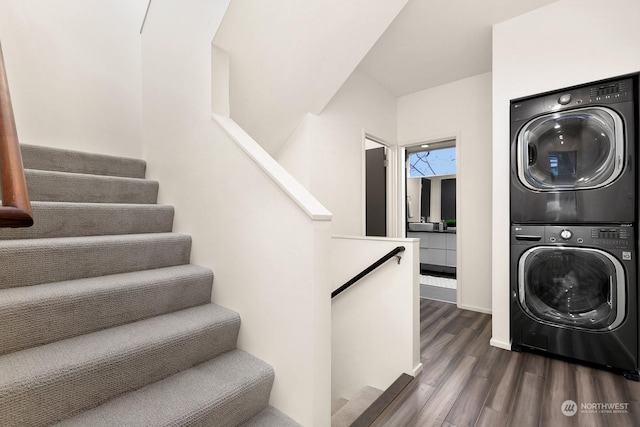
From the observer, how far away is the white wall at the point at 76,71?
7.24 ft

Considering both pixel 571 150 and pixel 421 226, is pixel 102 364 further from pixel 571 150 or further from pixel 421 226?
pixel 421 226

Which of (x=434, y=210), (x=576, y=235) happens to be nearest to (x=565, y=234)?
(x=576, y=235)

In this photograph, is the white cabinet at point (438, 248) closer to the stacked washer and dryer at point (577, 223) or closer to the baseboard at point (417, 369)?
the stacked washer and dryer at point (577, 223)

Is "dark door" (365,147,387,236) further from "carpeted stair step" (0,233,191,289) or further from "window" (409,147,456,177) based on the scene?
"carpeted stair step" (0,233,191,289)

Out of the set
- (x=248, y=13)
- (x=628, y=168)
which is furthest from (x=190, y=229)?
(x=628, y=168)

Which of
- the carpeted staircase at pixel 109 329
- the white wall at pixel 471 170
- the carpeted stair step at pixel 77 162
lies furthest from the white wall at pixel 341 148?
the carpeted staircase at pixel 109 329

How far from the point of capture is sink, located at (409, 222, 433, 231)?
568 cm

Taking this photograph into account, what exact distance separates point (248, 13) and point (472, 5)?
6.34 feet

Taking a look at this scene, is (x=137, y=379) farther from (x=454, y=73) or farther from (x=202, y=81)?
(x=454, y=73)

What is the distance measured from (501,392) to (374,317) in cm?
95

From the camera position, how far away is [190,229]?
74.3 inches

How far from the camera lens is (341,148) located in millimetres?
3197

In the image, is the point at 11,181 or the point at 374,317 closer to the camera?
the point at 11,181

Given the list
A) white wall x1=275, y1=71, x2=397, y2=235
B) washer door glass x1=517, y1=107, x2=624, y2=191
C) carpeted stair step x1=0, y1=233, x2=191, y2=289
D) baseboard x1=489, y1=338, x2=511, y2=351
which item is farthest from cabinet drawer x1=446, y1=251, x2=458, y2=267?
carpeted stair step x1=0, y1=233, x2=191, y2=289
